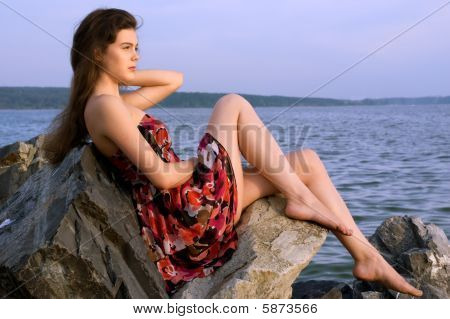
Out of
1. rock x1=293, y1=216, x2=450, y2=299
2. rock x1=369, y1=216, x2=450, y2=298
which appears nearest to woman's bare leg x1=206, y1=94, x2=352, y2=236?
rock x1=293, y1=216, x2=450, y2=299

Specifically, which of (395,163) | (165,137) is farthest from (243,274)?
(395,163)

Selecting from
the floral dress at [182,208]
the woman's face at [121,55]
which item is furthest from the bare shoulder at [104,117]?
the woman's face at [121,55]

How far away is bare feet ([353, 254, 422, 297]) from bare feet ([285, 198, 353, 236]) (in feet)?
1.16

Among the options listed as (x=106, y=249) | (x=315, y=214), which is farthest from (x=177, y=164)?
(x=315, y=214)

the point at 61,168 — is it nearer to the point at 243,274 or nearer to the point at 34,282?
the point at 34,282

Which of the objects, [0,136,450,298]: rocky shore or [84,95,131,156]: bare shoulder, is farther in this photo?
[84,95,131,156]: bare shoulder

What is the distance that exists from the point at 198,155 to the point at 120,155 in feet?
1.43

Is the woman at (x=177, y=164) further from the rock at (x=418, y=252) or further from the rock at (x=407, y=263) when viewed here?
the rock at (x=418, y=252)

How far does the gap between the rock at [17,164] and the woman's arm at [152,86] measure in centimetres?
207

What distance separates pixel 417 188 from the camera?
8039 millimetres

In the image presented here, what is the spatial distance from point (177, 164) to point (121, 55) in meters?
0.68

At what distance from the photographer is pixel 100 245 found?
3098 mm

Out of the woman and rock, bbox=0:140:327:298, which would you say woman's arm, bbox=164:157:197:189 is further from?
rock, bbox=0:140:327:298

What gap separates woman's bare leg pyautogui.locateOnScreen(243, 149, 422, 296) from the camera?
12.4 ft
